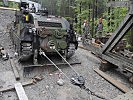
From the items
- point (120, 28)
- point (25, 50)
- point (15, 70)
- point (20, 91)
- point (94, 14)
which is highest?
point (94, 14)

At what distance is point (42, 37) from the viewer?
7.95m

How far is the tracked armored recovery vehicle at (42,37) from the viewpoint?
→ 789 centimetres

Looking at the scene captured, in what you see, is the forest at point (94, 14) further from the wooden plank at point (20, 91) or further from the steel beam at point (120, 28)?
the wooden plank at point (20, 91)

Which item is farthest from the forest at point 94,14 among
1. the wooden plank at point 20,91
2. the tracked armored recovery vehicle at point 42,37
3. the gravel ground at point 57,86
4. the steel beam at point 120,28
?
the wooden plank at point 20,91

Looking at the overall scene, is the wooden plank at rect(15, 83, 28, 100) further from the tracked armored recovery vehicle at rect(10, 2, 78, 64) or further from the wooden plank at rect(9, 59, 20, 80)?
the tracked armored recovery vehicle at rect(10, 2, 78, 64)

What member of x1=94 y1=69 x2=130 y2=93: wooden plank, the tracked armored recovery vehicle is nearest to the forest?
the tracked armored recovery vehicle

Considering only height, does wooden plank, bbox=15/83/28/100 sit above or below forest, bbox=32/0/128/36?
below

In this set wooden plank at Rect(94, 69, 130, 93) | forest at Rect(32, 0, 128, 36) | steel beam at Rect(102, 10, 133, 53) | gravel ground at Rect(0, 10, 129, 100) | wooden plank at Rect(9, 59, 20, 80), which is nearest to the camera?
gravel ground at Rect(0, 10, 129, 100)

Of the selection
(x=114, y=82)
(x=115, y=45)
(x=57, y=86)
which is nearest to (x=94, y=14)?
(x=115, y=45)

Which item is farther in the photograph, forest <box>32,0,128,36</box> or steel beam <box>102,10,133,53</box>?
forest <box>32,0,128,36</box>

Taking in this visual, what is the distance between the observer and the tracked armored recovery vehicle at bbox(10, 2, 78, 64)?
7.89 m

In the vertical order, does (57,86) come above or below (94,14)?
below

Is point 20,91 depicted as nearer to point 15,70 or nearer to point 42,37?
point 15,70

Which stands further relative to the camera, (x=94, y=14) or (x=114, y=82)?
(x=94, y=14)
